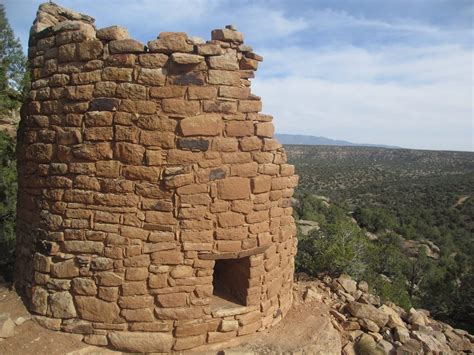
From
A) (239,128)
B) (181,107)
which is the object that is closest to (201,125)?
(181,107)

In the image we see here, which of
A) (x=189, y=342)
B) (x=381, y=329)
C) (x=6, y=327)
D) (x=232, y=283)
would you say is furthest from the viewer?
(x=381, y=329)

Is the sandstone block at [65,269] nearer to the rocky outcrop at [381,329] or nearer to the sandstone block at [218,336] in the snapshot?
the sandstone block at [218,336]

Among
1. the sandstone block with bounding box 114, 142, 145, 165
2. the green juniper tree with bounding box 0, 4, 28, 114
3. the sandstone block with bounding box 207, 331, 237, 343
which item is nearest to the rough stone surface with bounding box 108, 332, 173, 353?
the sandstone block with bounding box 207, 331, 237, 343

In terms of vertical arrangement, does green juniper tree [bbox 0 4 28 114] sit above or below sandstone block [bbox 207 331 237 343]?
above

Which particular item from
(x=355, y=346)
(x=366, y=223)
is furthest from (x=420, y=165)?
(x=355, y=346)

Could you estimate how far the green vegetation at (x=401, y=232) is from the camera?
10.7m

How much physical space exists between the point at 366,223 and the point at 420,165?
3272 centimetres

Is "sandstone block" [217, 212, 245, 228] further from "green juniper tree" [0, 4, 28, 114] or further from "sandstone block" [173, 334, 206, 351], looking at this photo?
"green juniper tree" [0, 4, 28, 114]

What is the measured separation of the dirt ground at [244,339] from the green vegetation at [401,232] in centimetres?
353

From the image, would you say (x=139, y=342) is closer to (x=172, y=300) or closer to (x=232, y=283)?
(x=172, y=300)

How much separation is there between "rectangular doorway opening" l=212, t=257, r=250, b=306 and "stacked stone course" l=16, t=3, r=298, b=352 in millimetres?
245

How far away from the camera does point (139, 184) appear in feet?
13.0

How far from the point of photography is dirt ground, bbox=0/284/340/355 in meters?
3.79

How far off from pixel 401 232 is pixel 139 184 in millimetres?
25689
